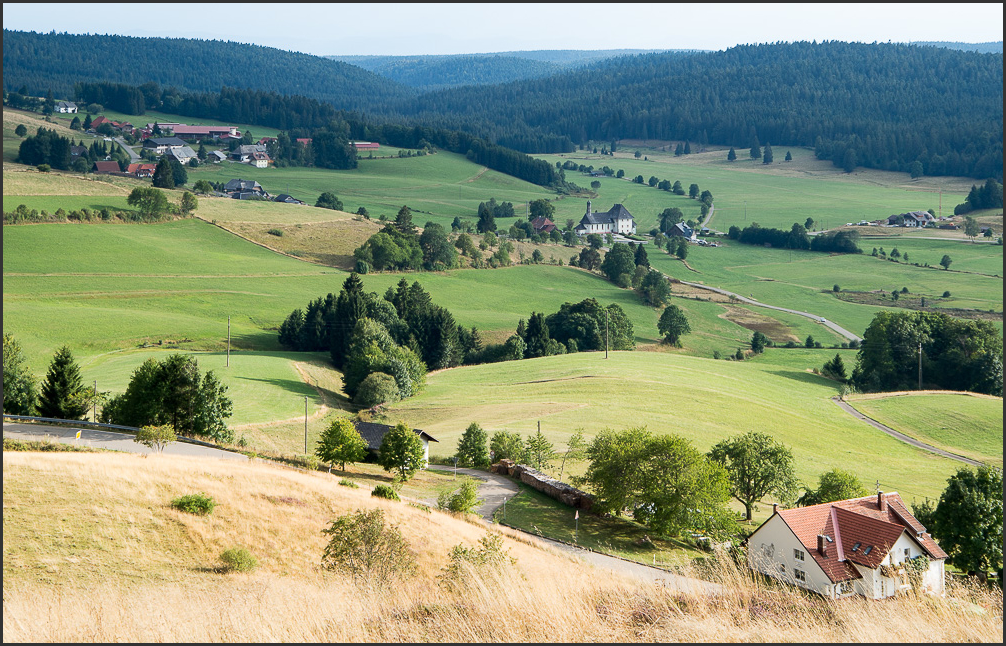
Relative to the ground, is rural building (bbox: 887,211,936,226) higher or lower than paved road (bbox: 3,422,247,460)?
higher

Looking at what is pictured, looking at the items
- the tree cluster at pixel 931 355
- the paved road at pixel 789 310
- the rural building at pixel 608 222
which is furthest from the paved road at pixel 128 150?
the tree cluster at pixel 931 355

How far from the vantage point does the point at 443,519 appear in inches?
1144

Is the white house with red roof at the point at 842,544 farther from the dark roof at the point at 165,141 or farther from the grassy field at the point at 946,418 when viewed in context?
the dark roof at the point at 165,141

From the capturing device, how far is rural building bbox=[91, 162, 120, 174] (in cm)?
14768

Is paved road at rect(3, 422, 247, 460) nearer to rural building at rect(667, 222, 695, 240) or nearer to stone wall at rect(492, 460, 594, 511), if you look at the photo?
stone wall at rect(492, 460, 594, 511)

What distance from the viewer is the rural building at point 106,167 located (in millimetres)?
147675

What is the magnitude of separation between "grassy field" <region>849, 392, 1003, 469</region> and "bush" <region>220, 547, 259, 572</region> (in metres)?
47.3

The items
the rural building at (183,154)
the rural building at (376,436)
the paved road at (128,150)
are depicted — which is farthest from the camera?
the rural building at (183,154)

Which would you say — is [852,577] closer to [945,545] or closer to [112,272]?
[945,545]

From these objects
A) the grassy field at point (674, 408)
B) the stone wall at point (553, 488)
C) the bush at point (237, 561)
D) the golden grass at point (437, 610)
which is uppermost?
the golden grass at point (437, 610)

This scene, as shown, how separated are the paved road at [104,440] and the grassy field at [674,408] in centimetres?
1408

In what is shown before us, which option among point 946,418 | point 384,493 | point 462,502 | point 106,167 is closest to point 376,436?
point 384,493

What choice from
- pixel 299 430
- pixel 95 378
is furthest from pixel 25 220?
pixel 299 430

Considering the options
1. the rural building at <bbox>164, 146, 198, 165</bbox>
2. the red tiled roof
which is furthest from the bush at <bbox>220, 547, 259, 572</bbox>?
the rural building at <bbox>164, 146, 198, 165</bbox>
